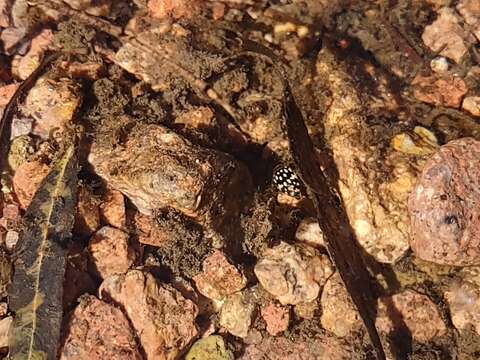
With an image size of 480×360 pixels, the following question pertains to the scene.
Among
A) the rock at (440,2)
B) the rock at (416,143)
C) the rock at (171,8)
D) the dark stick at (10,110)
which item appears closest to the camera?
the dark stick at (10,110)

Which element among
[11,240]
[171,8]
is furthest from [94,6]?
[11,240]

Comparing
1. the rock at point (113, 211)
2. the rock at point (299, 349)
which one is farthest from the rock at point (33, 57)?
the rock at point (299, 349)

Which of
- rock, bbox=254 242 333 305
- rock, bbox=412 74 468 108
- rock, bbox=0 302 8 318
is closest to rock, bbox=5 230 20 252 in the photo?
rock, bbox=0 302 8 318

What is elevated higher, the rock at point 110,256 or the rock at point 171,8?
the rock at point 171,8

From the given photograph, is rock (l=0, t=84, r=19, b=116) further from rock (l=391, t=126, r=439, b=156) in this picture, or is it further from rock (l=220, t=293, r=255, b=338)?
rock (l=391, t=126, r=439, b=156)

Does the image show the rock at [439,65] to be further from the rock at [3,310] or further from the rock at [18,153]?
the rock at [3,310]

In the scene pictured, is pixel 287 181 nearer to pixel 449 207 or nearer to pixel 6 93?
pixel 449 207
